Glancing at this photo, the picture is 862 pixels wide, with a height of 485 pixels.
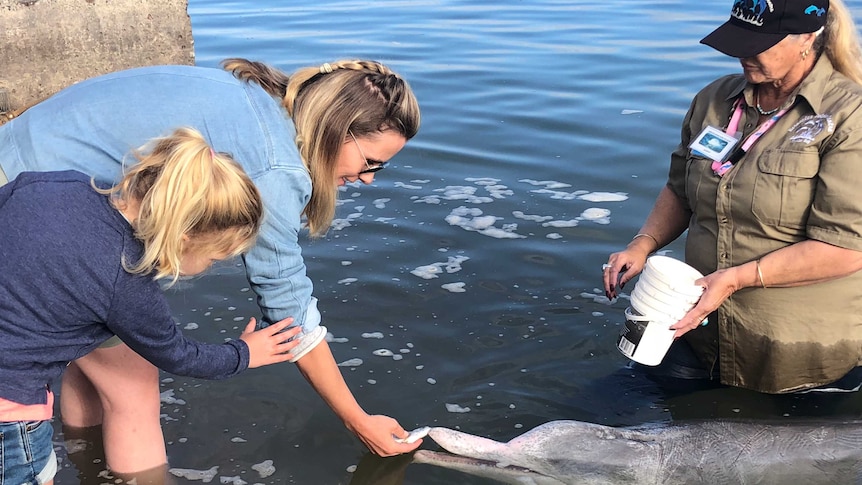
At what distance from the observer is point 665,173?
753 centimetres

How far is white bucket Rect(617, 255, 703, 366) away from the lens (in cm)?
380

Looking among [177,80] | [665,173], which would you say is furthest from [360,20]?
[177,80]

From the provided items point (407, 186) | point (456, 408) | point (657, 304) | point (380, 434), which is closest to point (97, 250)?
point (380, 434)

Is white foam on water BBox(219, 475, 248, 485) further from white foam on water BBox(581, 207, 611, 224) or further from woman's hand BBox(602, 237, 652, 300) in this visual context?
white foam on water BBox(581, 207, 611, 224)

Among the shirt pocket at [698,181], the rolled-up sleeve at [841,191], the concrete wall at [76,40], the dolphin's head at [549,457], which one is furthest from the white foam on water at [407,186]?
the rolled-up sleeve at [841,191]

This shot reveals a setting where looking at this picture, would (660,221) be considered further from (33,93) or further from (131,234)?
(33,93)

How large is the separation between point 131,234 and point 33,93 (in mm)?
5872

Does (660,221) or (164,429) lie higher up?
(660,221)

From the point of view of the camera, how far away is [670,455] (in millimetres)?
4230

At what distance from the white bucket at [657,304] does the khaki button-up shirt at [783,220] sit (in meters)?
0.47

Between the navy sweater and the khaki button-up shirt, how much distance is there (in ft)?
8.53

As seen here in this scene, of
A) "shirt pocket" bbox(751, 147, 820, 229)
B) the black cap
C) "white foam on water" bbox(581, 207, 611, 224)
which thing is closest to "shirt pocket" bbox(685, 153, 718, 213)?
"shirt pocket" bbox(751, 147, 820, 229)

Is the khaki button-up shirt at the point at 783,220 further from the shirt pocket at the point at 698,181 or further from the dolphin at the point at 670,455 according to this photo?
the dolphin at the point at 670,455

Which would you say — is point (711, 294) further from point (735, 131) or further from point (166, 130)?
point (166, 130)
